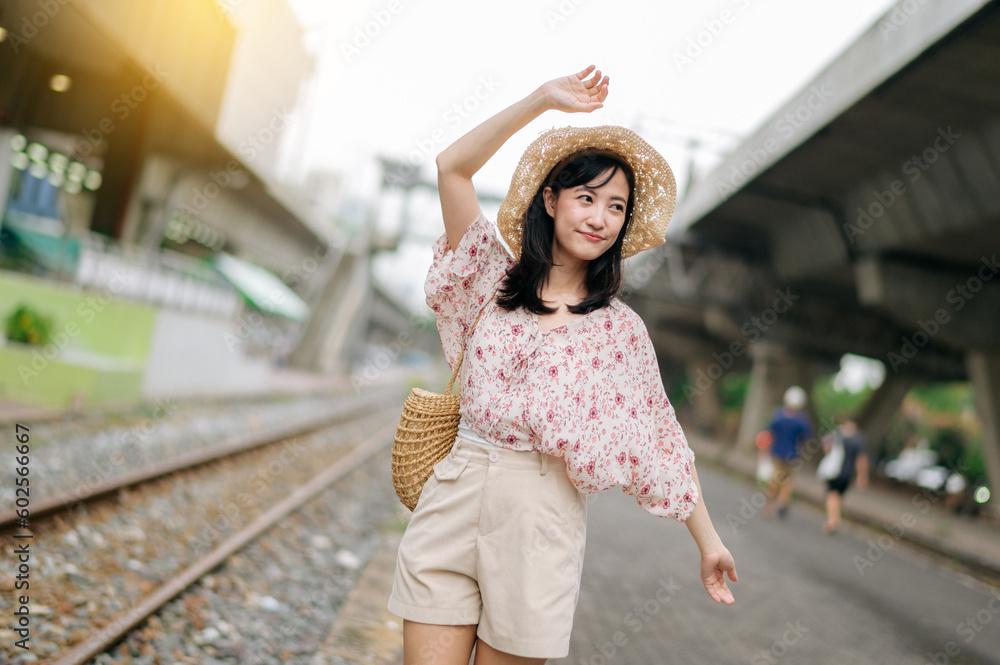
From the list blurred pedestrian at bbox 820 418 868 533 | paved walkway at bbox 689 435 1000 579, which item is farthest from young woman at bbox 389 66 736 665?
blurred pedestrian at bbox 820 418 868 533

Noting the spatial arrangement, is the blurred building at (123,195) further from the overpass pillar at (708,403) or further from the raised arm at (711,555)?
the overpass pillar at (708,403)

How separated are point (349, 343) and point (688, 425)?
20347 mm

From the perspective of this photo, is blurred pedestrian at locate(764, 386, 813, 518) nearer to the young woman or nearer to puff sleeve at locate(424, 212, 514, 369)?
the young woman

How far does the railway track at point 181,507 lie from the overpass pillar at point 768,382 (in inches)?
671

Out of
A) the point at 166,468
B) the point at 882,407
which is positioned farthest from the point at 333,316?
the point at 166,468

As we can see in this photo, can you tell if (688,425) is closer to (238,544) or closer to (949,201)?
(949,201)

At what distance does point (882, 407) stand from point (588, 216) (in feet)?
104

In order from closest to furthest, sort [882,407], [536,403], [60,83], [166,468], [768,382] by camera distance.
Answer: [536,403] < [166,468] < [60,83] < [768,382] < [882,407]

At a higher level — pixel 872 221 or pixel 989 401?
pixel 872 221

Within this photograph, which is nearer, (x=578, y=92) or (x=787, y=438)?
(x=578, y=92)

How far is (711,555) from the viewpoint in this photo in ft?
7.16

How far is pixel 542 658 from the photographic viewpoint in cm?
200

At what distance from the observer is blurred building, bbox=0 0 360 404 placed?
1219cm

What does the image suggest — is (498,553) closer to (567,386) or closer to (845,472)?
(567,386)
